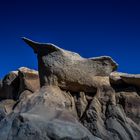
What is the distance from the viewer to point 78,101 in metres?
13.2

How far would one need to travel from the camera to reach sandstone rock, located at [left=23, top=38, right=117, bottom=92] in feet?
44.0

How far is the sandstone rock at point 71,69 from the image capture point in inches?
528

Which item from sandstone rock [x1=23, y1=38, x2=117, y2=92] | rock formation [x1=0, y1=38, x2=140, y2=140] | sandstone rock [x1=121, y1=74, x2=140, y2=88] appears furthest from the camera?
sandstone rock [x1=23, y1=38, x2=117, y2=92]

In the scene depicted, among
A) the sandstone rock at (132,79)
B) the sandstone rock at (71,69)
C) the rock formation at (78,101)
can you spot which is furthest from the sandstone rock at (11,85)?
the sandstone rock at (132,79)

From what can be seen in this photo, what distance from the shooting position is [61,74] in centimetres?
1341

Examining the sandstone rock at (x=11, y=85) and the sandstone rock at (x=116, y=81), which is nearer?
the sandstone rock at (x=116, y=81)

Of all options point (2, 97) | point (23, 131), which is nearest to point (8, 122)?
point (23, 131)

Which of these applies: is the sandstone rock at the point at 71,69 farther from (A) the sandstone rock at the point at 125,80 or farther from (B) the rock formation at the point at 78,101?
(A) the sandstone rock at the point at 125,80

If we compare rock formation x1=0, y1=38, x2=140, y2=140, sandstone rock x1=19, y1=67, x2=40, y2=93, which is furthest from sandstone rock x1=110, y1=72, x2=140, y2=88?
sandstone rock x1=19, y1=67, x2=40, y2=93

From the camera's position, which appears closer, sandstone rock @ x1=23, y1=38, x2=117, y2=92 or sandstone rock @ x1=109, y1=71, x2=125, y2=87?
sandstone rock @ x1=23, y1=38, x2=117, y2=92

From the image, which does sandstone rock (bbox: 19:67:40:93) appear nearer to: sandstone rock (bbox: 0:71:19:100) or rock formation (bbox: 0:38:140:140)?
sandstone rock (bbox: 0:71:19:100)

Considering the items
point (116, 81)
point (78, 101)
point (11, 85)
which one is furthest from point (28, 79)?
point (116, 81)

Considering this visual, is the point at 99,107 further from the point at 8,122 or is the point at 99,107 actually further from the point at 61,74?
the point at 8,122

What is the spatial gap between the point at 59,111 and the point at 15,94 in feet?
18.2
